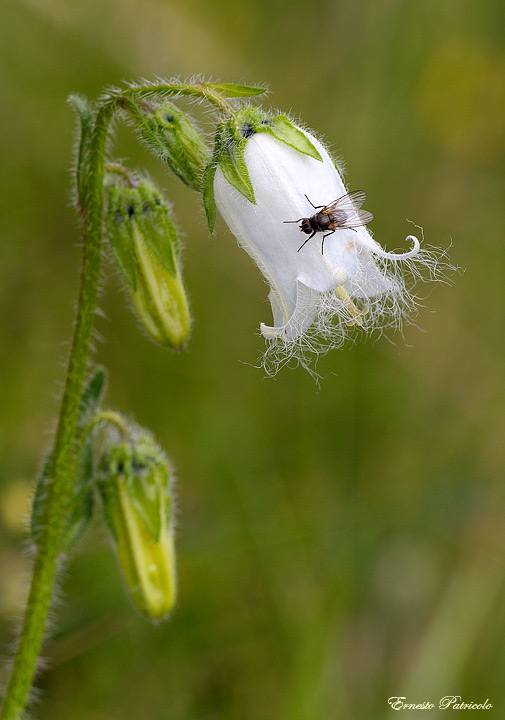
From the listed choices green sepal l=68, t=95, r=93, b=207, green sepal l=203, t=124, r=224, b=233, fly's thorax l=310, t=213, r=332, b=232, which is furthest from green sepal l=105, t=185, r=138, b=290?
fly's thorax l=310, t=213, r=332, b=232

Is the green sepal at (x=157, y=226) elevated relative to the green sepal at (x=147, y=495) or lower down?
elevated

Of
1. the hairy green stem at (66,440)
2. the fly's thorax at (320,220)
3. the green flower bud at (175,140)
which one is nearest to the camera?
the fly's thorax at (320,220)

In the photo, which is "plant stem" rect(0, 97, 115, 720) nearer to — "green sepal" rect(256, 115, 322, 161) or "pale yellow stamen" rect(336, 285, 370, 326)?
"green sepal" rect(256, 115, 322, 161)

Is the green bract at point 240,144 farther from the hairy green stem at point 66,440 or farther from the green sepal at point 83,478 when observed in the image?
the green sepal at point 83,478

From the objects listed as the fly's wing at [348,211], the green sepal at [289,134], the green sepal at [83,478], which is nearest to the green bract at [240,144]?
the green sepal at [289,134]

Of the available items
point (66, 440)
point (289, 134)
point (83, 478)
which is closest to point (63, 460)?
point (66, 440)

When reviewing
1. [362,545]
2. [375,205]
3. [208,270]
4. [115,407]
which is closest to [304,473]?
[362,545]

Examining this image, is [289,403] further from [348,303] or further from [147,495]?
[348,303]

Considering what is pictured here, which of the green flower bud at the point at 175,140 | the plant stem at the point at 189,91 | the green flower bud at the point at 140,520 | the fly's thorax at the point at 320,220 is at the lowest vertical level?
the green flower bud at the point at 140,520
